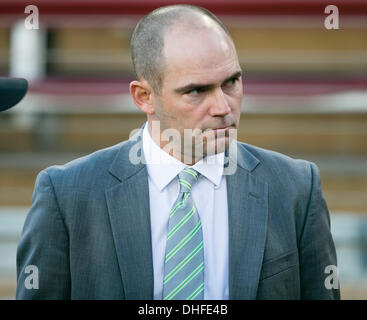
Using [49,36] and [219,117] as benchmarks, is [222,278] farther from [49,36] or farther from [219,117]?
[49,36]

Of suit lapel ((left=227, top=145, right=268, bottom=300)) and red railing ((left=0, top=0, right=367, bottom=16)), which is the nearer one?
suit lapel ((left=227, top=145, right=268, bottom=300))

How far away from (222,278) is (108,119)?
87.0 inches

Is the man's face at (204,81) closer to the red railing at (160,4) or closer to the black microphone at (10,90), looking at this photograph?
the black microphone at (10,90)

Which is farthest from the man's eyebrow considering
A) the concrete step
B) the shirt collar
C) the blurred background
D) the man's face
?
the concrete step

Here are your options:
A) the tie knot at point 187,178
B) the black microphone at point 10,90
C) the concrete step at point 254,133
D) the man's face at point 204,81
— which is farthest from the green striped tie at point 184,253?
the concrete step at point 254,133

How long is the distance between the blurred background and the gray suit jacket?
4.21 feet

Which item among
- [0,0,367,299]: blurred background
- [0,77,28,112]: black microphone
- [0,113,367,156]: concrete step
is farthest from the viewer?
[0,113,367,156]: concrete step

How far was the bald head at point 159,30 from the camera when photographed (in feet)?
2.85

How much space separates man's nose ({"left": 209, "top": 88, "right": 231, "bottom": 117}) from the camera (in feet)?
2.80

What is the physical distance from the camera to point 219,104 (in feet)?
2.81

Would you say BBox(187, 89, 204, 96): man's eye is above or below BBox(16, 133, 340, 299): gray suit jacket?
above

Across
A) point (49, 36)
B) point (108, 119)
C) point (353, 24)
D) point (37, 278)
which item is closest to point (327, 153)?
point (353, 24)

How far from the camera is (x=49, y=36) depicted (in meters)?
3.15

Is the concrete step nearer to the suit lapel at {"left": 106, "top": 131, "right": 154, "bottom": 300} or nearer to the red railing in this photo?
the red railing
